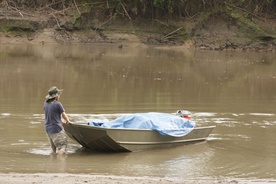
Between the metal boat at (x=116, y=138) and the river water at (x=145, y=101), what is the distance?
5.7 inches

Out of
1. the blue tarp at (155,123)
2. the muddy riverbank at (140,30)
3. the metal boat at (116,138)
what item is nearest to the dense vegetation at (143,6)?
the muddy riverbank at (140,30)

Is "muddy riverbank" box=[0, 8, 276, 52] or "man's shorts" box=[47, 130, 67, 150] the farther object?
"muddy riverbank" box=[0, 8, 276, 52]

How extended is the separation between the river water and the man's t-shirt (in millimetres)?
512

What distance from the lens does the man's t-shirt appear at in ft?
40.2

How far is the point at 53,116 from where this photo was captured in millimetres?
12305

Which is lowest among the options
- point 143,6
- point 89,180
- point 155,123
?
point 89,180

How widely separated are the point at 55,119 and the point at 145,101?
7869 mm

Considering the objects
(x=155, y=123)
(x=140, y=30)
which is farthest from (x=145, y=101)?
(x=140, y=30)

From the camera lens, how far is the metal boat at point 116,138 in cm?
1222

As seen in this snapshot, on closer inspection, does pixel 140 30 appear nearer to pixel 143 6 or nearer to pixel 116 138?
pixel 143 6

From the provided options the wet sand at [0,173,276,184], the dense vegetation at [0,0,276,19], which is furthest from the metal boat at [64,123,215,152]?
the dense vegetation at [0,0,276,19]

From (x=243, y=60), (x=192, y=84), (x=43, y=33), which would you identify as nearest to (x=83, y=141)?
(x=192, y=84)

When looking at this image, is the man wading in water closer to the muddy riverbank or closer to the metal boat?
the metal boat

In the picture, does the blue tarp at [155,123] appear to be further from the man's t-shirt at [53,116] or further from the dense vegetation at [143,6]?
the dense vegetation at [143,6]
